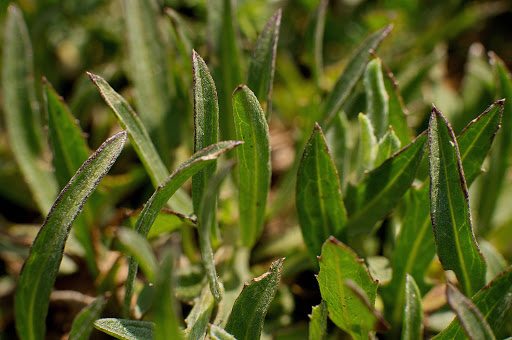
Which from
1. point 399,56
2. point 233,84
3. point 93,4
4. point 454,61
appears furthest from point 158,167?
point 454,61

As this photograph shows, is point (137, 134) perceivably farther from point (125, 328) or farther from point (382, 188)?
point (382, 188)

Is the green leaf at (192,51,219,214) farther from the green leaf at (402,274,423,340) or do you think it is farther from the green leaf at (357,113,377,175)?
the green leaf at (402,274,423,340)

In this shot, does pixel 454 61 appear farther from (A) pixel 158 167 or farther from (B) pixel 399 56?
(A) pixel 158 167

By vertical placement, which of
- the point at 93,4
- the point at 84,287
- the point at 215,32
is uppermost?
the point at 93,4

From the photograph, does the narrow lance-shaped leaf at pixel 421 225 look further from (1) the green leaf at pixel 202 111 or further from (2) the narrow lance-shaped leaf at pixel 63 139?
(2) the narrow lance-shaped leaf at pixel 63 139

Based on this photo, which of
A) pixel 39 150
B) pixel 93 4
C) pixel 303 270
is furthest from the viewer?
pixel 93 4

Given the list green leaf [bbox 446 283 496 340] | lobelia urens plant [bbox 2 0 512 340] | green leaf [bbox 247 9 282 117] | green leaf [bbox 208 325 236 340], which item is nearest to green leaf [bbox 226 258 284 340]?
lobelia urens plant [bbox 2 0 512 340]

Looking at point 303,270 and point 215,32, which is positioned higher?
point 215,32
